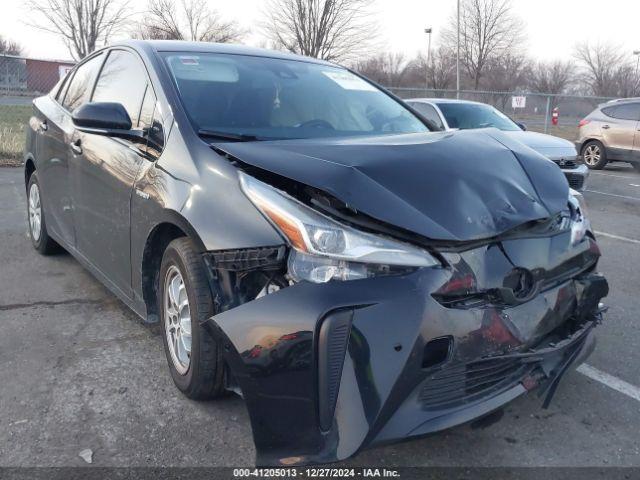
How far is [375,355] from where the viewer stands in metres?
1.90

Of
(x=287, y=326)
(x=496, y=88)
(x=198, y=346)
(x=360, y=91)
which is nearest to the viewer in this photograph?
(x=287, y=326)

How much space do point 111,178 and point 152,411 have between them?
129 cm

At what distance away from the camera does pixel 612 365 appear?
3.27 metres

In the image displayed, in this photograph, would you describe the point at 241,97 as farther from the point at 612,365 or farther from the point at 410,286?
the point at 612,365

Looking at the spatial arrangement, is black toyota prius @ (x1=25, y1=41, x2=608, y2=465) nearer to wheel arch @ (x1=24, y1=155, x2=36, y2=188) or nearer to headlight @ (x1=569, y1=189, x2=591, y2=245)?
headlight @ (x1=569, y1=189, x2=591, y2=245)

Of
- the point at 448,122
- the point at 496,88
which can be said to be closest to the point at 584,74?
the point at 496,88

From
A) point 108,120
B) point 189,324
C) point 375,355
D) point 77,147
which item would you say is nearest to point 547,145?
point 77,147

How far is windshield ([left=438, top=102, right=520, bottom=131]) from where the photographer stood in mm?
9031

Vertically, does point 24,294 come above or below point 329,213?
below

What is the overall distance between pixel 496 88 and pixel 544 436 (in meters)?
38.9

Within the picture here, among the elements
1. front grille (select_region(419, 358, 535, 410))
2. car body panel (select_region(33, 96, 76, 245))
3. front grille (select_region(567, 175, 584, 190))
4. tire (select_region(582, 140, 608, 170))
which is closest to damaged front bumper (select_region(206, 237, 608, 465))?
front grille (select_region(419, 358, 535, 410))

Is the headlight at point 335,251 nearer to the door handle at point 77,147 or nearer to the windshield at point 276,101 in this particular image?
the windshield at point 276,101

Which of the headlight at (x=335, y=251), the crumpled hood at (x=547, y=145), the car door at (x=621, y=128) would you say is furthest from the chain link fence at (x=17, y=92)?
the car door at (x=621, y=128)

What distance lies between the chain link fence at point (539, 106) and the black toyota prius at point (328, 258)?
725 inches
